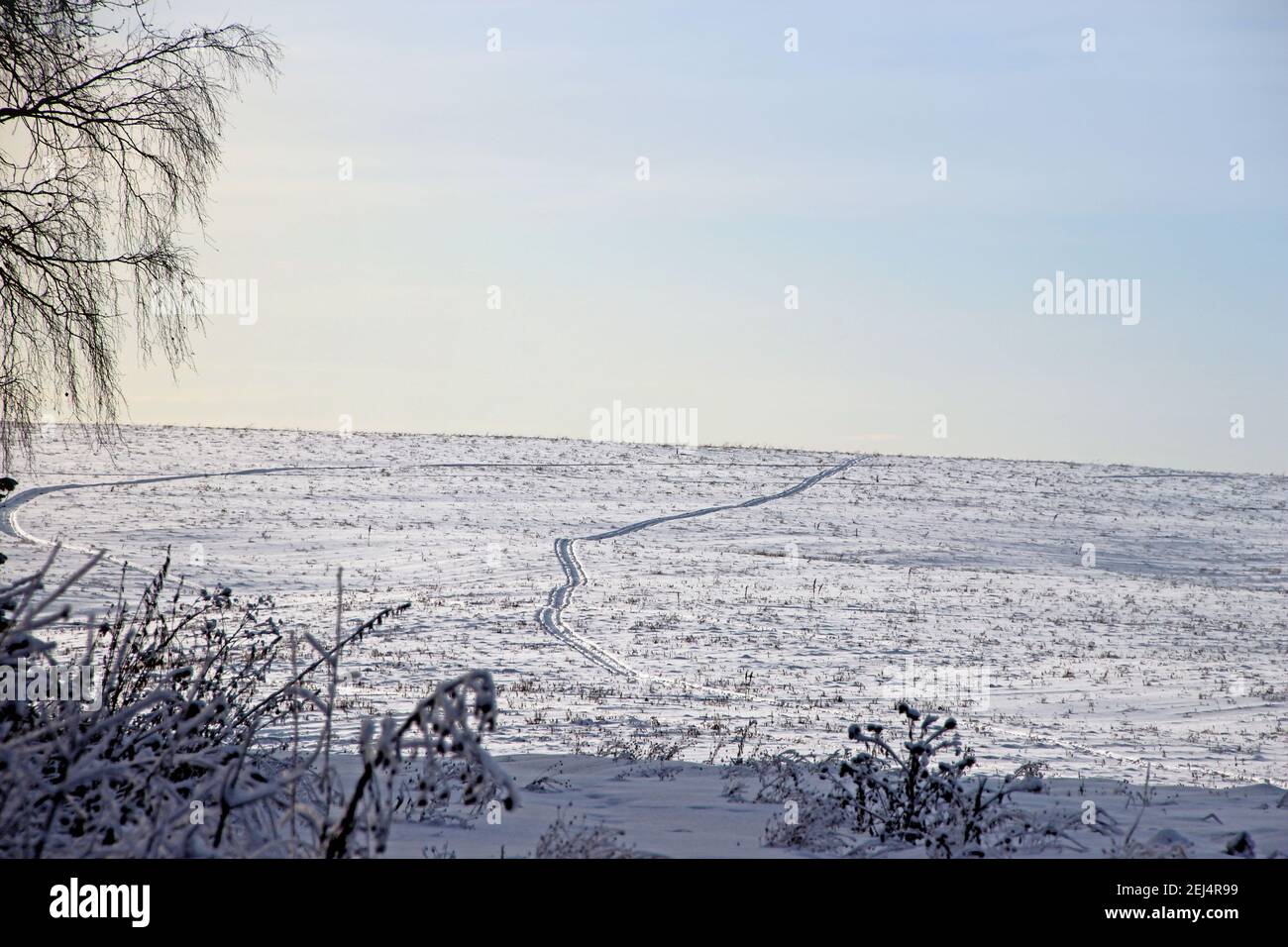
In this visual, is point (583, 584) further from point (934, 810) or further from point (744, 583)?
point (934, 810)

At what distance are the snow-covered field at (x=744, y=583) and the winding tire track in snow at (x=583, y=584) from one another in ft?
0.37

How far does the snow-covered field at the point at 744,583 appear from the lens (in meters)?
13.8

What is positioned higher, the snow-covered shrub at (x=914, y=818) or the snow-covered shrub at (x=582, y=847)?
the snow-covered shrub at (x=582, y=847)

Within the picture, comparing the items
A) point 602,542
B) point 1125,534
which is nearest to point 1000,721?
point 602,542

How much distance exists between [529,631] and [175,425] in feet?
162

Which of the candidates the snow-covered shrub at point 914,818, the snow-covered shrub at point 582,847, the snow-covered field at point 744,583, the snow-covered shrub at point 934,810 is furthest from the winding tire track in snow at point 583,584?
the snow-covered shrub at point 582,847

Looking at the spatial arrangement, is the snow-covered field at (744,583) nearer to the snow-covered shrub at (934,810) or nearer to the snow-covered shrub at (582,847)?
the snow-covered shrub at (934,810)

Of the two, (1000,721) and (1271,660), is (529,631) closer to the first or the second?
(1000,721)

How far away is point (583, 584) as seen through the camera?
85.4 ft

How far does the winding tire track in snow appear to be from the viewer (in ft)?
57.9

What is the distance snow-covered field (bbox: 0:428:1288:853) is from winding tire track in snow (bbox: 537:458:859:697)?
0.37 ft

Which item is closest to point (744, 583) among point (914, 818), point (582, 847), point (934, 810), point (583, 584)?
point (583, 584)

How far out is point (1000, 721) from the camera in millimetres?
14203
